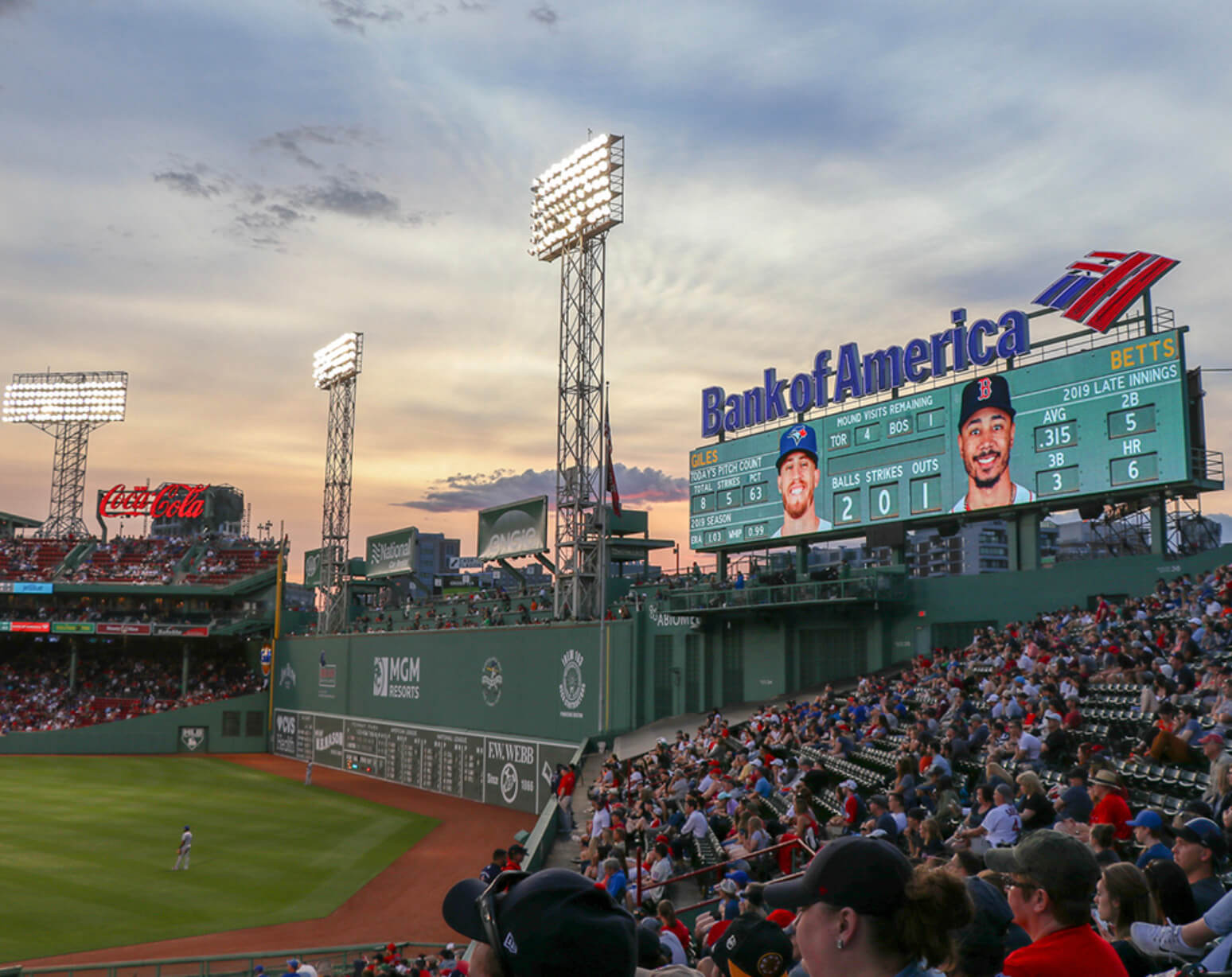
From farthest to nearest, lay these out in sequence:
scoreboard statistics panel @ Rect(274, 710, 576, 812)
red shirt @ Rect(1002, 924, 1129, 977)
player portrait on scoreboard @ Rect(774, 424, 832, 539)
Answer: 1. scoreboard statistics panel @ Rect(274, 710, 576, 812)
2. player portrait on scoreboard @ Rect(774, 424, 832, 539)
3. red shirt @ Rect(1002, 924, 1129, 977)

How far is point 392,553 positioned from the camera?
51250 millimetres

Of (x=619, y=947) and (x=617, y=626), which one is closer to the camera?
(x=619, y=947)

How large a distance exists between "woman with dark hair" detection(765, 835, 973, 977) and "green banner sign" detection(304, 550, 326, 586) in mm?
57972

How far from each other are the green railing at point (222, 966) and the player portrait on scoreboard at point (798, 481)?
656 inches

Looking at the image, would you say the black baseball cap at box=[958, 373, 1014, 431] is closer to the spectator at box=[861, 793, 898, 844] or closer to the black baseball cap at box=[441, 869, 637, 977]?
the spectator at box=[861, 793, 898, 844]

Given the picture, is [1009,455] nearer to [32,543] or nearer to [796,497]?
[796,497]

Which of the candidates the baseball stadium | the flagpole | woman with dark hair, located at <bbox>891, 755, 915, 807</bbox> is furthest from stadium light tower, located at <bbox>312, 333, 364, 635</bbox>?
woman with dark hair, located at <bbox>891, 755, 915, 807</bbox>

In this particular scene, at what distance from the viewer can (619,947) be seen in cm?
200

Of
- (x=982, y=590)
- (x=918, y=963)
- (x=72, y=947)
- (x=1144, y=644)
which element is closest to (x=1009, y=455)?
(x=982, y=590)

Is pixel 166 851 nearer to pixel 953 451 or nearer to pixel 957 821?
pixel 953 451

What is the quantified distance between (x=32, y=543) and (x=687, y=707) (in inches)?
1748

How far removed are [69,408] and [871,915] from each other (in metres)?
70.5

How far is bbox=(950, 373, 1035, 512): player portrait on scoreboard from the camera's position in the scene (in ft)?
82.3

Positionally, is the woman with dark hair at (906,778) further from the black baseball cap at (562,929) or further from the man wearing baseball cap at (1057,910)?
the black baseball cap at (562,929)
